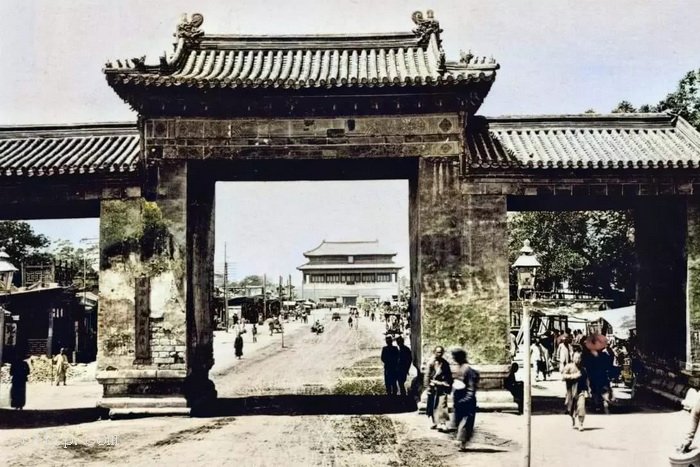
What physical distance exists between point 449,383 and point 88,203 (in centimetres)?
837

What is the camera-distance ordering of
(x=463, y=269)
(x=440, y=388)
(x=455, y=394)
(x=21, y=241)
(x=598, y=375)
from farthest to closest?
(x=21, y=241) < (x=598, y=375) < (x=463, y=269) < (x=440, y=388) < (x=455, y=394)

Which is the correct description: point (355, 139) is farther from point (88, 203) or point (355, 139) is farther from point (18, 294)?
point (18, 294)

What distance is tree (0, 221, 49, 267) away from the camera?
157 feet

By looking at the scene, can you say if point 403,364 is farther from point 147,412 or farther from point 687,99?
point 687,99

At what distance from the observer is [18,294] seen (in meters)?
25.3

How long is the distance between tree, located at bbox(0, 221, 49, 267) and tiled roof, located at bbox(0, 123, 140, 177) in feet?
110

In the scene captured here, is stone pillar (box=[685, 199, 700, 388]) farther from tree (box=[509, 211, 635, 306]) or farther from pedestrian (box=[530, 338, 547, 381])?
tree (box=[509, 211, 635, 306])

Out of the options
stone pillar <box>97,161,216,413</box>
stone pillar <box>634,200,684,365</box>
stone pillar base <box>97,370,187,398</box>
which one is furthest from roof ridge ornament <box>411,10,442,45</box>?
stone pillar base <box>97,370,187,398</box>

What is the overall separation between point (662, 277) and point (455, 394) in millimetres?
7300

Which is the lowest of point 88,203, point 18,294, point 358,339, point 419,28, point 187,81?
point 358,339

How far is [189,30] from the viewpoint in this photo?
17312mm

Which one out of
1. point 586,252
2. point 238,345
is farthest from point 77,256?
point 586,252

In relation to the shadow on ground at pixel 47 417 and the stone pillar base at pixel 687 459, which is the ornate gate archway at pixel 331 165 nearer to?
the shadow on ground at pixel 47 417

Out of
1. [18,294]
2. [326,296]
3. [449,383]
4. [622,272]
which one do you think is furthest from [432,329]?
[326,296]
